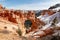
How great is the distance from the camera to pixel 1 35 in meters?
15.9

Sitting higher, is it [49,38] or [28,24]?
[49,38]

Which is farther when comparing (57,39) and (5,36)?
(57,39)

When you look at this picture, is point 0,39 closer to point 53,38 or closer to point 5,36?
point 5,36

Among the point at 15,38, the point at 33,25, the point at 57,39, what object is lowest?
the point at 33,25

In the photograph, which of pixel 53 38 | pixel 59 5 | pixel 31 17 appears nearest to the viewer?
pixel 53 38

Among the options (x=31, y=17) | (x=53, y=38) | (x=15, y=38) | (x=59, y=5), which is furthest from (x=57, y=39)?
(x=59, y=5)

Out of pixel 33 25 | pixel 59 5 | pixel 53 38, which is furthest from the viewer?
pixel 59 5

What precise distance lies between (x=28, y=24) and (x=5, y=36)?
44.1 m

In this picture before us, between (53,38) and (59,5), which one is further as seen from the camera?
(59,5)

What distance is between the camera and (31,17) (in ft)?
209

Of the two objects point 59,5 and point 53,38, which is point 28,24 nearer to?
point 53,38

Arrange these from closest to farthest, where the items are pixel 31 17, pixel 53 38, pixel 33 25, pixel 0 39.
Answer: pixel 0 39
pixel 53 38
pixel 33 25
pixel 31 17

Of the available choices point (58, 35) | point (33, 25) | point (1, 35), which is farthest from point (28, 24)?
point (1, 35)

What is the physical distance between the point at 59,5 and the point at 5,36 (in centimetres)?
9107
